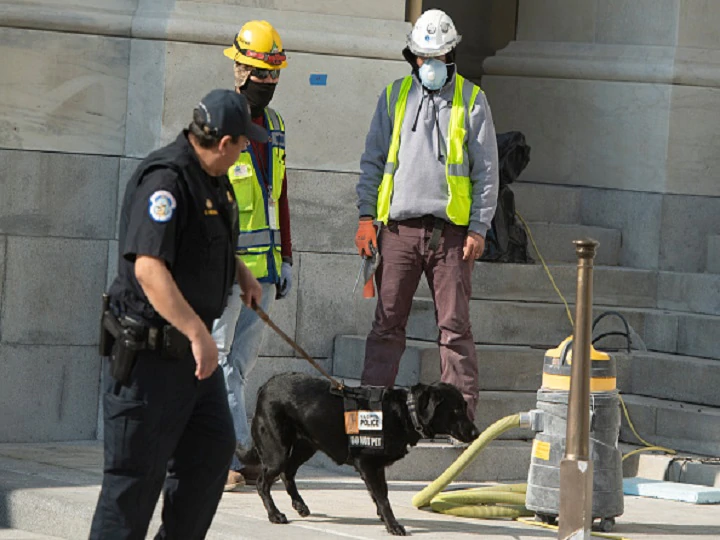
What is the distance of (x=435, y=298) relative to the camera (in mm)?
8766

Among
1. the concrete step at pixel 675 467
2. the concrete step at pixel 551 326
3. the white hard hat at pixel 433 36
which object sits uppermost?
the white hard hat at pixel 433 36

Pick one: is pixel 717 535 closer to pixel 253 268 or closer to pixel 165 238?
pixel 253 268

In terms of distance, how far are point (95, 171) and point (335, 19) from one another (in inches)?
67.6

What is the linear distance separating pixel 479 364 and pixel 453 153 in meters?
1.53

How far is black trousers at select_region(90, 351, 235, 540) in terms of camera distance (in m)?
5.40

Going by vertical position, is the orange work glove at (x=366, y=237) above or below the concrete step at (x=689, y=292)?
above

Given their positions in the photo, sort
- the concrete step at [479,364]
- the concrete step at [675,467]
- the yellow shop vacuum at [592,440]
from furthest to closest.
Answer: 1. the concrete step at [479,364]
2. the concrete step at [675,467]
3. the yellow shop vacuum at [592,440]

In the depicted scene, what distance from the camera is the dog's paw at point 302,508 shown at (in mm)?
7578

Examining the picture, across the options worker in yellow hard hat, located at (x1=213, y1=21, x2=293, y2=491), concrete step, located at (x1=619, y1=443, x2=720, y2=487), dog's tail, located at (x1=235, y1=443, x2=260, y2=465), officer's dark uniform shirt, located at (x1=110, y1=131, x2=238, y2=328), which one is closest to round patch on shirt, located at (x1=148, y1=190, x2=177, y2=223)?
officer's dark uniform shirt, located at (x1=110, y1=131, x2=238, y2=328)

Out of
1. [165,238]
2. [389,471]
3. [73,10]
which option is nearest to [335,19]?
[73,10]

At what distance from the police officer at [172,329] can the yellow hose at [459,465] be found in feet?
8.00

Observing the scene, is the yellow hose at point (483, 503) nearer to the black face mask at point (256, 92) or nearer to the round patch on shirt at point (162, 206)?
the black face mask at point (256, 92)

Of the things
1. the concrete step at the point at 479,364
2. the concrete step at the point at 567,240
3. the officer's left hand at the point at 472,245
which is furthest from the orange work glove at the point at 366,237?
the concrete step at the point at 567,240

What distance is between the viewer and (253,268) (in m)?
7.87
